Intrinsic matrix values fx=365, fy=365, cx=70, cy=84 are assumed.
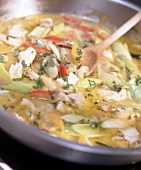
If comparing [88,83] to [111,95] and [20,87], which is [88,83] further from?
[20,87]

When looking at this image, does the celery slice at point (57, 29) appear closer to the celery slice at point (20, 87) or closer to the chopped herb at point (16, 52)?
the chopped herb at point (16, 52)

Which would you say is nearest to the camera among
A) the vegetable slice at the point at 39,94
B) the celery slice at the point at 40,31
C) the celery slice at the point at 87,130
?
the celery slice at the point at 87,130

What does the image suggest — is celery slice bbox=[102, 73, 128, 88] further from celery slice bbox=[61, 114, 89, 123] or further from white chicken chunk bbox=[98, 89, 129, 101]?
celery slice bbox=[61, 114, 89, 123]

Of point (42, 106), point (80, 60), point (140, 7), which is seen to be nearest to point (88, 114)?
point (42, 106)

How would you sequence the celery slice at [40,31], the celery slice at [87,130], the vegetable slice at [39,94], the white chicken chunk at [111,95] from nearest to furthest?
the celery slice at [87,130], the vegetable slice at [39,94], the white chicken chunk at [111,95], the celery slice at [40,31]

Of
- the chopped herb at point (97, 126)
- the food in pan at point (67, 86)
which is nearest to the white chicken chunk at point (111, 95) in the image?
the food in pan at point (67, 86)

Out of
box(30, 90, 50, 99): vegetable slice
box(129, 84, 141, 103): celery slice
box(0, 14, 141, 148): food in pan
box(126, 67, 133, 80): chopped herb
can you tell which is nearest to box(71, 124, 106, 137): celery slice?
box(0, 14, 141, 148): food in pan
